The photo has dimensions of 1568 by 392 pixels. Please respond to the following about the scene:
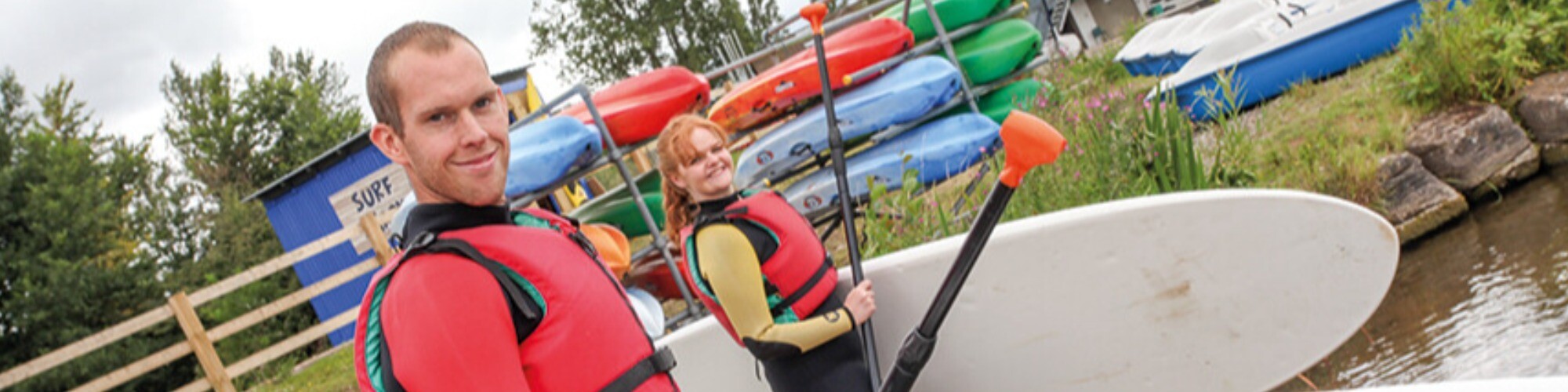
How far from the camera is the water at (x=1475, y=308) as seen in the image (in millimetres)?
2941

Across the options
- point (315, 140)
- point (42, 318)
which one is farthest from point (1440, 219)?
point (315, 140)

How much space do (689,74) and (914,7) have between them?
1505mm

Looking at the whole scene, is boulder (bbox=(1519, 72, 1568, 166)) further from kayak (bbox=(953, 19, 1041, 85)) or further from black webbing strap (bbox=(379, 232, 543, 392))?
black webbing strap (bbox=(379, 232, 543, 392))

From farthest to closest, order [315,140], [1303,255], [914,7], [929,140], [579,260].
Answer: [315,140]
[914,7]
[929,140]
[1303,255]
[579,260]

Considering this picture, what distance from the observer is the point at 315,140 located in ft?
55.1

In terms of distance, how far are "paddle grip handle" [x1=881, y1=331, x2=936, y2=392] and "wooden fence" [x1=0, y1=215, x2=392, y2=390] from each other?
723 cm

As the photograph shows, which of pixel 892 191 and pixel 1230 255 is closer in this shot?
pixel 1230 255

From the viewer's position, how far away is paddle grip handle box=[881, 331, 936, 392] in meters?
1.87

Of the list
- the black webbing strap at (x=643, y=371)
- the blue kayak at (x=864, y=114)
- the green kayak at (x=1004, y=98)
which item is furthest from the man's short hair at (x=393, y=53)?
the green kayak at (x=1004, y=98)

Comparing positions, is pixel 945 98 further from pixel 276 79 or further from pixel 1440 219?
pixel 276 79

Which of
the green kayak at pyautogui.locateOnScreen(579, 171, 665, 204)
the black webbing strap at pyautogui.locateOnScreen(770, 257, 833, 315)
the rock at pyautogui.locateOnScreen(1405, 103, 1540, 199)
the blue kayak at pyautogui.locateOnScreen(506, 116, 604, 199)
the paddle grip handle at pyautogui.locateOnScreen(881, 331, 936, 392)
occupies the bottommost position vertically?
the rock at pyautogui.locateOnScreen(1405, 103, 1540, 199)

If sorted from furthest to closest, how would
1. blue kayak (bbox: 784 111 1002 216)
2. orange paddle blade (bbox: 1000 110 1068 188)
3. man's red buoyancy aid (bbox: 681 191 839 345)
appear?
blue kayak (bbox: 784 111 1002 216), man's red buoyancy aid (bbox: 681 191 839 345), orange paddle blade (bbox: 1000 110 1068 188)

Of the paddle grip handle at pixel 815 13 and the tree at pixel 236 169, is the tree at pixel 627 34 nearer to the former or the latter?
the tree at pixel 236 169

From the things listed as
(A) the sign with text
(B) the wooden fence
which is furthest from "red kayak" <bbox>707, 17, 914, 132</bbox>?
(A) the sign with text
